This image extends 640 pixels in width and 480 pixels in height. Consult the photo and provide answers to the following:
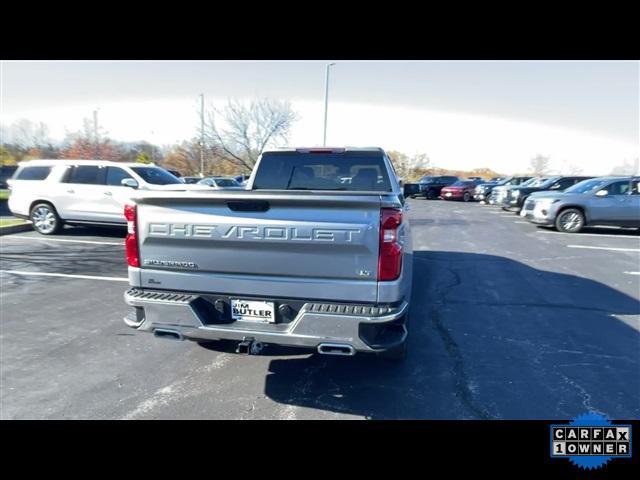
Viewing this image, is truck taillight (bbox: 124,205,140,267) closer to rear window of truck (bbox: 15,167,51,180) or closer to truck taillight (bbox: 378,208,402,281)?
truck taillight (bbox: 378,208,402,281)

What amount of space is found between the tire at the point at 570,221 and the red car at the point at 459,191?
15.8 m

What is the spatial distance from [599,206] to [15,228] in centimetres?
1745

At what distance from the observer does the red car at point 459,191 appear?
2734 centimetres

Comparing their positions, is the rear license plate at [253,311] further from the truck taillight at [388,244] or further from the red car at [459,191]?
the red car at [459,191]

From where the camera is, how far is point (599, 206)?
11.5 meters

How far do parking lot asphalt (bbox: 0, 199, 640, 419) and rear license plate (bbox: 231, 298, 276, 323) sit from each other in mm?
758

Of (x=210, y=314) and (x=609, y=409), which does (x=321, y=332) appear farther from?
(x=609, y=409)

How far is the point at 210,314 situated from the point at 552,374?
3207mm

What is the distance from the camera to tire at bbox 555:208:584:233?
1168 centimetres

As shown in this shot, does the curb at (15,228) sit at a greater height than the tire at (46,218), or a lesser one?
lesser

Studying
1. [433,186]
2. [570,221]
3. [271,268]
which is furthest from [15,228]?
[433,186]

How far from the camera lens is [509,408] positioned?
2959 mm
